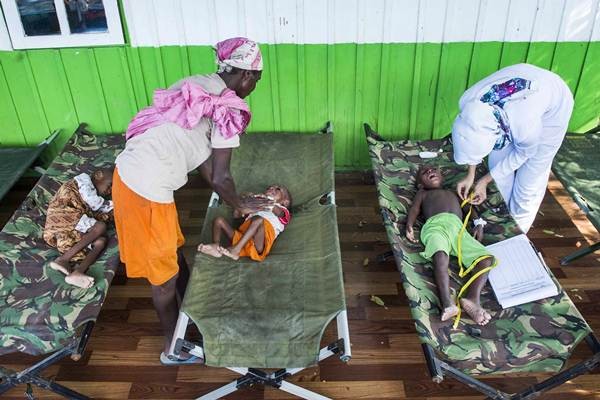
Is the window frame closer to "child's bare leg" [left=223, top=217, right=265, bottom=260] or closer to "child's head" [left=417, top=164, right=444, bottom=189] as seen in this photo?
"child's bare leg" [left=223, top=217, right=265, bottom=260]

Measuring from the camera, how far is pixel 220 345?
2.33m

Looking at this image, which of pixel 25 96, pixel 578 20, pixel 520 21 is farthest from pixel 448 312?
pixel 25 96

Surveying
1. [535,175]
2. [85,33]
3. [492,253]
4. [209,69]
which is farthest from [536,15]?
[85,33]

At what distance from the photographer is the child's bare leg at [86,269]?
8.87 feet

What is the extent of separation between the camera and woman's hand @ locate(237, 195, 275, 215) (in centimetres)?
273

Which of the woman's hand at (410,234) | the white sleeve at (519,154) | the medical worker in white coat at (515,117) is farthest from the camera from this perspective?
the woman's hand at (410,234)

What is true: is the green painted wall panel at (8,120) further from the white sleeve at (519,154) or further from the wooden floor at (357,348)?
the white sleeve at (519,154)

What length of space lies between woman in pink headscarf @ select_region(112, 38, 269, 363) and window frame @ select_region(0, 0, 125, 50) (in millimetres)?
1757

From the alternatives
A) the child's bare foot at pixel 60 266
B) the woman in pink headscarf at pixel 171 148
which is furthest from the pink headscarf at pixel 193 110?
the child's bare foot at pixel 60 266

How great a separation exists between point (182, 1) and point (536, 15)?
257 centimetres

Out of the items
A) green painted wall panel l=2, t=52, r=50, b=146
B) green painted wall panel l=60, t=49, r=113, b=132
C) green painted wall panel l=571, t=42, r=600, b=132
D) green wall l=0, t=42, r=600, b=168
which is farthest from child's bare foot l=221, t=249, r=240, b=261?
green painted wall panel l=571, t=42, r=600, b=132

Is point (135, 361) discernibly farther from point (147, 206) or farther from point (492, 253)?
point (492, 253)

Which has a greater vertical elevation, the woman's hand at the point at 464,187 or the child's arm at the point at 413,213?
the woman's hand at the point at 464,187

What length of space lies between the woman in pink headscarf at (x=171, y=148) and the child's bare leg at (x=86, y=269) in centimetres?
42
